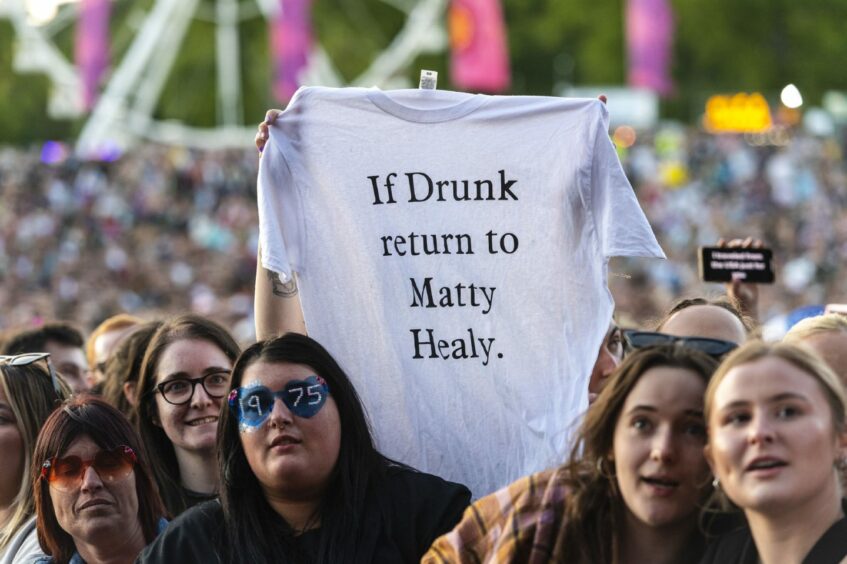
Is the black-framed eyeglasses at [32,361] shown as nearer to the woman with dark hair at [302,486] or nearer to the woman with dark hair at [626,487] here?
the woman with dark hair at [302,486]

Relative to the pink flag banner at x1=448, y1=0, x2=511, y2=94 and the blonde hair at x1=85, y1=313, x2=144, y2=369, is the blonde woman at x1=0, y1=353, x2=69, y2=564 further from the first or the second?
the pink flag banner at x1=448, y1=0, x2=511, y2=94

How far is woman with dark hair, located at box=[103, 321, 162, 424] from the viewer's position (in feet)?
16.8

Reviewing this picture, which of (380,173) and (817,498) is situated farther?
(380,173)

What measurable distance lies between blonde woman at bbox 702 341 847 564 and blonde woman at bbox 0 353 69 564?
2.20 m

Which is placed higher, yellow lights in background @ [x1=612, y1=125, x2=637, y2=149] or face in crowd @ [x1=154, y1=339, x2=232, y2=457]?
yellow lights in background @ [x1=612, y1=125, x2=637, y2=149]

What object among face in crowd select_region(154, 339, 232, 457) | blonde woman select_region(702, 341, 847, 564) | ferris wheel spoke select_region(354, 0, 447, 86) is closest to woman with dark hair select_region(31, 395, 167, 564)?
face in crowd select_region(154, 339, 232, 457)

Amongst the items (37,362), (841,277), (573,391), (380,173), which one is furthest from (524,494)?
(841,277)

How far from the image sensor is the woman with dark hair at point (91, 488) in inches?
165

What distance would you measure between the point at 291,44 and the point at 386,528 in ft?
93.8

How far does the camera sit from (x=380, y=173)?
457 cm

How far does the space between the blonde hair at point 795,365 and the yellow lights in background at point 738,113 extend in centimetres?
4963

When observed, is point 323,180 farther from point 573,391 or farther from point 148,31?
point 148,31

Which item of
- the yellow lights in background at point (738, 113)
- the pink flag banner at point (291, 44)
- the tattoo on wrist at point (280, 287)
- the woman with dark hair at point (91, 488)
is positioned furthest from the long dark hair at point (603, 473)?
the yellow lights in background at point (738, 113)

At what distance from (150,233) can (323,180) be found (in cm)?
2498
